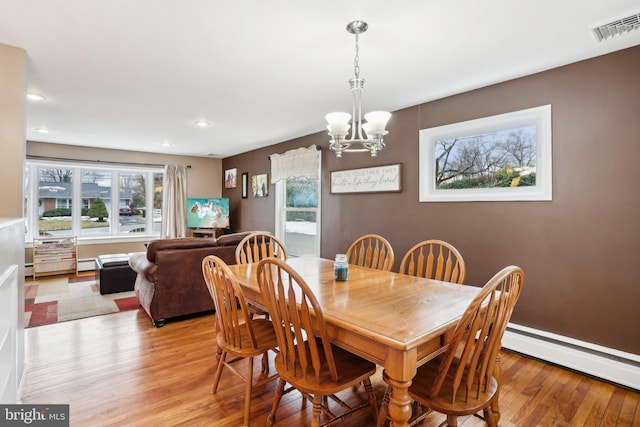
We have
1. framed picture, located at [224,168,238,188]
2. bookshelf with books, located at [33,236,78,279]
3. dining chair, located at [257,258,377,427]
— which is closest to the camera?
dining chair, located at [257,258,377,427]

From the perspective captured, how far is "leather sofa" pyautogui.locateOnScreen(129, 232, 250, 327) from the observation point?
10.5ft

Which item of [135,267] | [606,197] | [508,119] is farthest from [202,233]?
[606,197]

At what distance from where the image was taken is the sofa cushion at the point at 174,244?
3.19 metres

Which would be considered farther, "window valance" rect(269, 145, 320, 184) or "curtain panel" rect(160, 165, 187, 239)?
"curtain panel" rect(160, 165, 187, 239)

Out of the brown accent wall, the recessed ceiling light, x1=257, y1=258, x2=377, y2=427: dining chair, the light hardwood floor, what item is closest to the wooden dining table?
x1=257, y1=258, x2=377, y2=427: dining chair

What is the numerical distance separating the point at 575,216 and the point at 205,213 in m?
5.58

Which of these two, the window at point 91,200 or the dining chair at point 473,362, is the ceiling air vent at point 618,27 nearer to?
the dining chair at point 473,362

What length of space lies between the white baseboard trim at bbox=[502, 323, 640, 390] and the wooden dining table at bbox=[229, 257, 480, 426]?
1.20m

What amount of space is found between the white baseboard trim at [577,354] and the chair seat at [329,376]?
1782mm

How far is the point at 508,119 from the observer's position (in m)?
2.71

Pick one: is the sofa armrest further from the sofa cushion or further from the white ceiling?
the white ceiling

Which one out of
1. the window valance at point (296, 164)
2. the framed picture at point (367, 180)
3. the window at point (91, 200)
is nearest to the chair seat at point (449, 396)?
the framed picture at point (367, 180)

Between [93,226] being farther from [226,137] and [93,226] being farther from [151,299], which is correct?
[151,299]

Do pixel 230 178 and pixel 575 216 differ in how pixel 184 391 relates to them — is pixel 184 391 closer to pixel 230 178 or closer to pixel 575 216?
pixel 575 216
